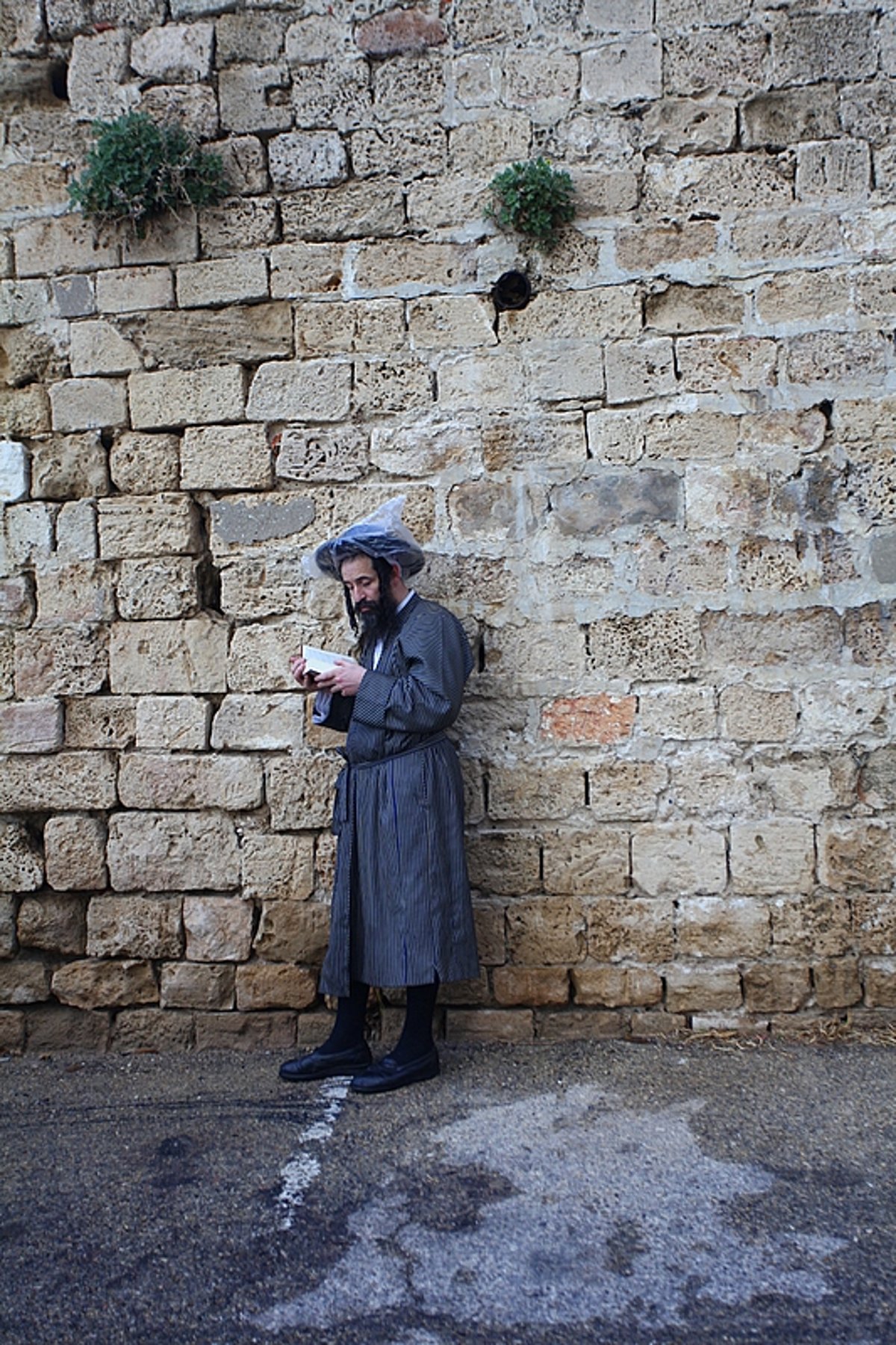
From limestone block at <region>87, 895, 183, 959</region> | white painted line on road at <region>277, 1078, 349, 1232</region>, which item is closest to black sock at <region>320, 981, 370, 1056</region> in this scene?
white painted line on road at <region>277, 1078, 349, 1232</region>

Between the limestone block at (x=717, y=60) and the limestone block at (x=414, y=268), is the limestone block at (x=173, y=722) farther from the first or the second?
the limestone block at (x=717, y=60)

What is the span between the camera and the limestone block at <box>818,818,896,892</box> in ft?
11.9

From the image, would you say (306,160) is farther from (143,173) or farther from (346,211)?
(143,173)

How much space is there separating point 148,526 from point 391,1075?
7.04 ft

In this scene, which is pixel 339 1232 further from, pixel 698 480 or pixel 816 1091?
pixel 698 480

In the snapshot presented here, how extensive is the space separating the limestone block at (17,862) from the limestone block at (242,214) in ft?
7.57

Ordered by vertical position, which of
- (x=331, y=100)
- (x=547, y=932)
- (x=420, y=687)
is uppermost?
(x=331, y=100)

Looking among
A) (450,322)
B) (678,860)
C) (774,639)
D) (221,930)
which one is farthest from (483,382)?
(221,930)

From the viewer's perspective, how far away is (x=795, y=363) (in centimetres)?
368

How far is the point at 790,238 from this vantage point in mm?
3682

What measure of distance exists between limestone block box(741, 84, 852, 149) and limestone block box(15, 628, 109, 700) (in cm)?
303

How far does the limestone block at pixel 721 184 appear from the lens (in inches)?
145

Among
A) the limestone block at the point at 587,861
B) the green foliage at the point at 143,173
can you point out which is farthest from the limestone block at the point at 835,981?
the green foliage at the point at 143,173

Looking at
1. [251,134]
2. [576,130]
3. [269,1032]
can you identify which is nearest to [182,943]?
[269,1032]
